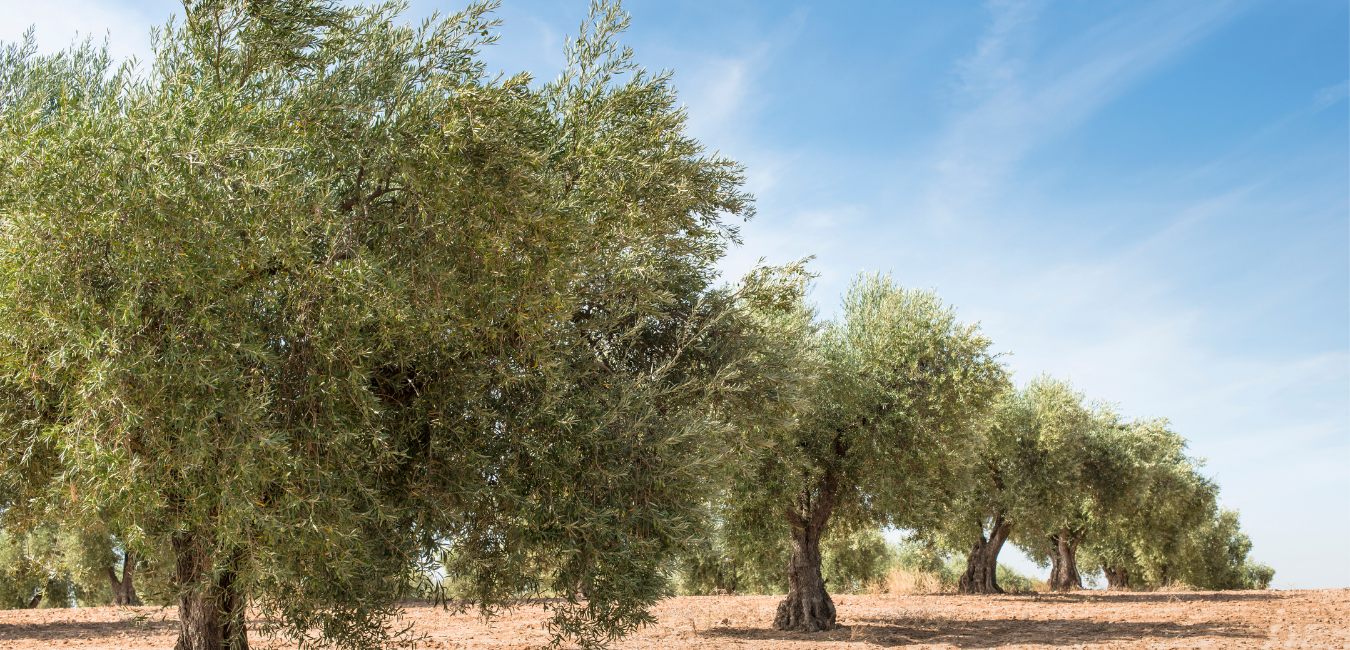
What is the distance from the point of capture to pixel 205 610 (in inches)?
367

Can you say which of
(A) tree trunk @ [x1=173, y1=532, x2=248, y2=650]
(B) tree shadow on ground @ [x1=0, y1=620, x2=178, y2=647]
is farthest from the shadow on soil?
(B) tree shadow on ground @ [x1=0, y1=620, x2=178, y2=647]

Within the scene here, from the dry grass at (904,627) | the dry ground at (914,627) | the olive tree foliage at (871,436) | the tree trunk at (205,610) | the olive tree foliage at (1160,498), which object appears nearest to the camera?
the tree trunk at (205,610)

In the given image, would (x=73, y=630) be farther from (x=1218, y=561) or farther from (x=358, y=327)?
(x=1218, y=561)

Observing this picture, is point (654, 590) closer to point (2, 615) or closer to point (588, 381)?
point (588, 381)

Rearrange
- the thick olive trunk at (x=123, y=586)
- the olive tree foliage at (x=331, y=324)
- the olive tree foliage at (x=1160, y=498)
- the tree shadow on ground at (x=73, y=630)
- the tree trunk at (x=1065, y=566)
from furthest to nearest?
the tree trunk at (x=1065, y=566), the olive tree foliage at (x=1160, y=498), the thick olive trunk at (x=123, y=586), the tree shadow on ground at (x=73, y=630), the olive tree foliage at (x=331, y=324)

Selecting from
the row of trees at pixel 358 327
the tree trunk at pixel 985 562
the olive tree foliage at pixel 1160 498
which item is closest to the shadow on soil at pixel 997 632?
the row of trees at pixel 358 327

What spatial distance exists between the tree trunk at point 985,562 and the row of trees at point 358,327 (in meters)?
23.0

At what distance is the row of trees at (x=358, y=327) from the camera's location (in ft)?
21.3

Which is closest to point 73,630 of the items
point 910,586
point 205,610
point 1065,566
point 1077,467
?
point 205,610

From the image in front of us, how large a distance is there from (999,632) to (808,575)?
4345 mm

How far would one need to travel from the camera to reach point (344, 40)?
8688 mm

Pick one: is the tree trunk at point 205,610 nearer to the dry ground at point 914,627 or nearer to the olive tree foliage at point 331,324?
the olive tree foliage at point 331,324

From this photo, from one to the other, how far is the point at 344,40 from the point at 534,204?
9.97 feet

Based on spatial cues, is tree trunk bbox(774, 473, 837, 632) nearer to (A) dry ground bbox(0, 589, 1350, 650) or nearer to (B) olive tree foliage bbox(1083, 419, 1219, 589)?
(A) dry ground bbox(0, 589, 1350, 650)
